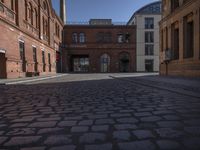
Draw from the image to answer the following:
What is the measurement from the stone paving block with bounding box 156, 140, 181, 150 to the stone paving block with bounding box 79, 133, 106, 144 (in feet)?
2.68

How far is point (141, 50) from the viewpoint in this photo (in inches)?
2034

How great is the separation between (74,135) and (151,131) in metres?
1.27

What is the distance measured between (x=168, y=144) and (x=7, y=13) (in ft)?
63.8

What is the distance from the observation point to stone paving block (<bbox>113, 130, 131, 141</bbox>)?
11.3 ft

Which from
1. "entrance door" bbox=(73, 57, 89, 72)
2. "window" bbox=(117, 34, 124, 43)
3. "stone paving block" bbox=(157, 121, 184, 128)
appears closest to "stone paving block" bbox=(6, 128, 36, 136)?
"stone paving block" bbox=(157, 121, 184, 128)

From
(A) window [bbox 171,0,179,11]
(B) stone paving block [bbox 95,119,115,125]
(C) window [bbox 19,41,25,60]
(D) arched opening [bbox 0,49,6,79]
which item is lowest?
(B) stone paving block [bbox 95,119,115,125]

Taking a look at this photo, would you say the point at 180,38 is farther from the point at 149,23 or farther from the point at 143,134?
the point at 149,23

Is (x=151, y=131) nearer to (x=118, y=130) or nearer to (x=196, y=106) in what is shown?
(x=118, y=130)

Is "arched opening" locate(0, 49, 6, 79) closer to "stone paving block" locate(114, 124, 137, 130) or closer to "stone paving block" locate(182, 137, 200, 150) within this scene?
"stone paving block" locate(114, 124, 137, 130)

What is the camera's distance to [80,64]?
5559cm

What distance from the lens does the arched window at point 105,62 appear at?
5172cm

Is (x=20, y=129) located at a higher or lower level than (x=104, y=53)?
lower

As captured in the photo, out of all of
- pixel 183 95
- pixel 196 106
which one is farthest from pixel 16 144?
pixel 183 95

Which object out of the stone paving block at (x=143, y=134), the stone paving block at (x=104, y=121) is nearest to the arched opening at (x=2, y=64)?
the stone paving block at (x=104, y=121)
